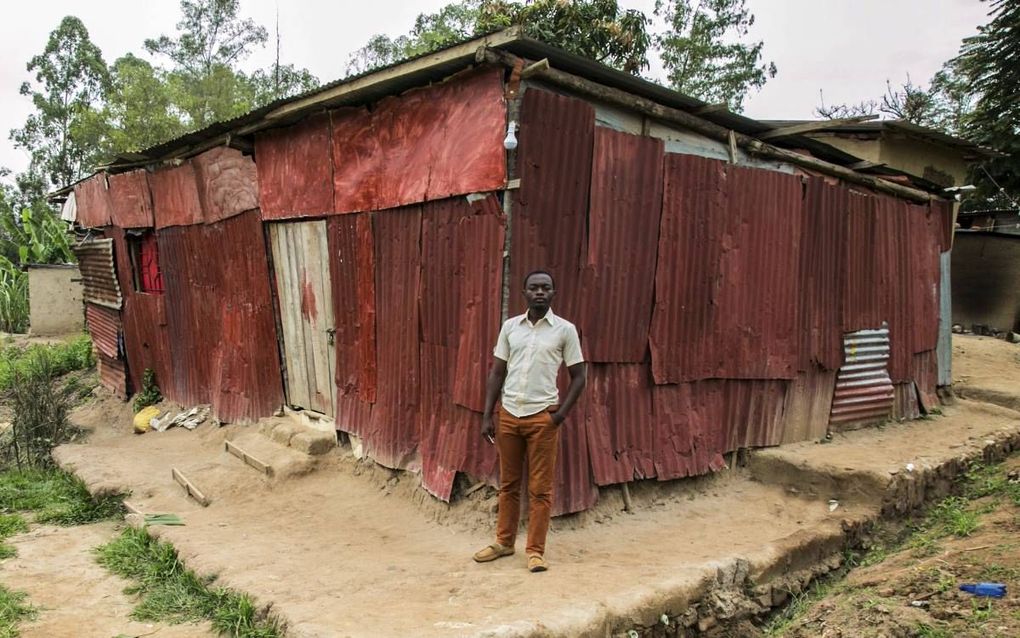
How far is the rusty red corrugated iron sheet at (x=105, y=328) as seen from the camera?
1046cm

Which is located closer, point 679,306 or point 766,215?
point 679,306

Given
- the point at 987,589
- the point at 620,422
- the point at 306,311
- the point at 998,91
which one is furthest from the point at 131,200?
the point at 998,91

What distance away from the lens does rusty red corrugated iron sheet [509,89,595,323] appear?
4.34 metres

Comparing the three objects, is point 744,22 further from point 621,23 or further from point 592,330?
point 592,330

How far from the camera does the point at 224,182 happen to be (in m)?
7.43

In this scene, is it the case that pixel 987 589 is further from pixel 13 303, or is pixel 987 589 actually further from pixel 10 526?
pixel 13 303

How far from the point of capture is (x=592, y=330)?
4.76m

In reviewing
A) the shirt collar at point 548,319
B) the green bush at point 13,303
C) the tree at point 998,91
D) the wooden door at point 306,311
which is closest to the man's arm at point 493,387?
the shirt collar at point 548,319

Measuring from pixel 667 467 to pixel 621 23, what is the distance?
36.3 ft

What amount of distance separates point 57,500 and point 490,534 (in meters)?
4.42

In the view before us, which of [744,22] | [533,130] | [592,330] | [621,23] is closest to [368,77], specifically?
[533,130]

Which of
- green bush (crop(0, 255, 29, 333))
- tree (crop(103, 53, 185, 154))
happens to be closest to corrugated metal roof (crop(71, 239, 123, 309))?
green bush (crop(0, 255, 29, 333))

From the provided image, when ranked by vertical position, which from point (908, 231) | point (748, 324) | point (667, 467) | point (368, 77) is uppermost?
point (368, 77)

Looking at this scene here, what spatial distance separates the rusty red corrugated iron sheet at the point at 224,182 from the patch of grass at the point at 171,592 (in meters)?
3.66
